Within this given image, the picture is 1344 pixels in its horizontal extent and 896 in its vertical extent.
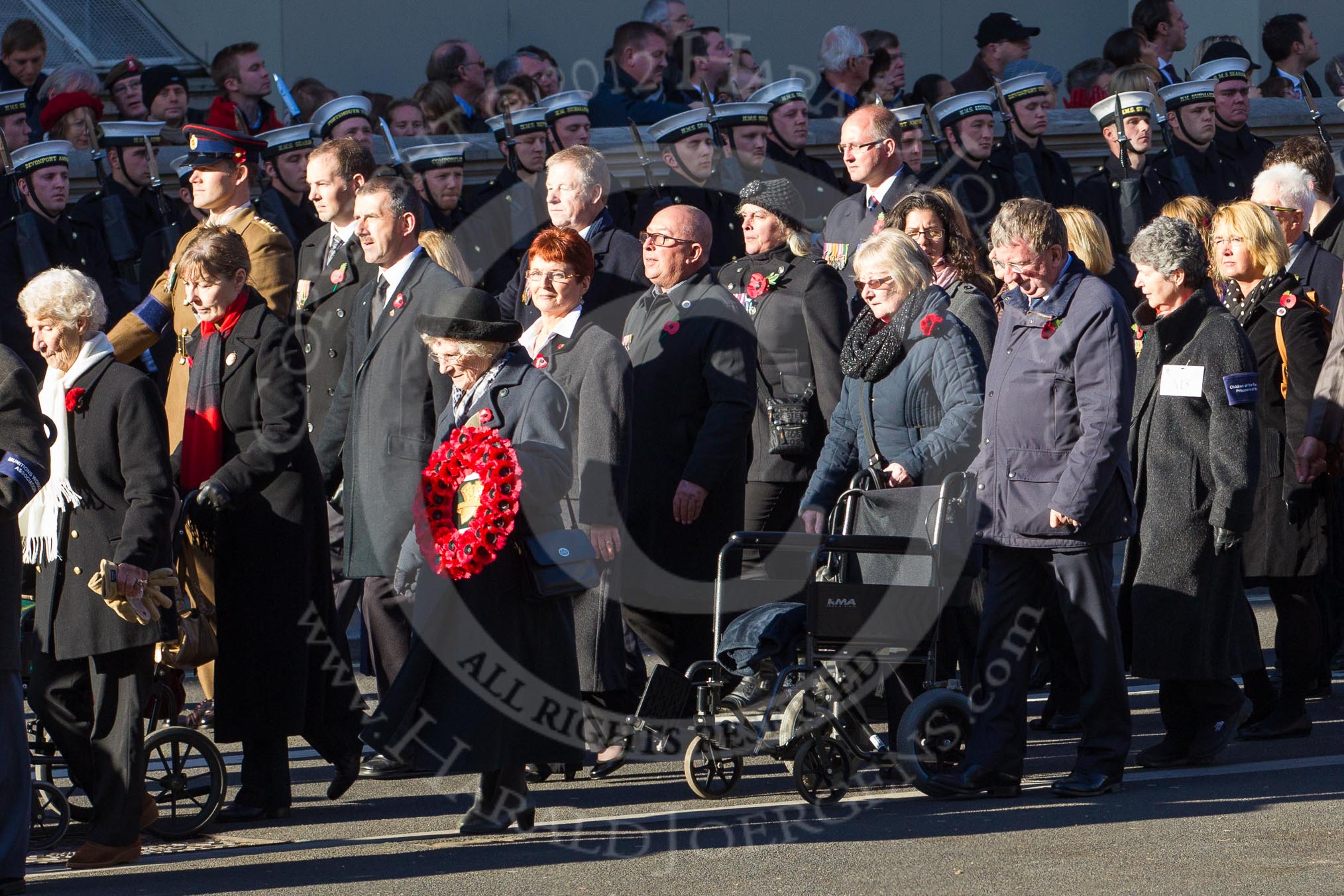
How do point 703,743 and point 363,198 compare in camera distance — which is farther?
point 363,198

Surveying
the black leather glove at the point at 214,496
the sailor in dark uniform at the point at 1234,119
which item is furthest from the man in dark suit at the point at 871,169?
the sailor in dark uniform at the point at 1234,119

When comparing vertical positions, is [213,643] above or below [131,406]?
below

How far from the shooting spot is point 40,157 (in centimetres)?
1121

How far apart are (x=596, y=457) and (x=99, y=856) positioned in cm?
222

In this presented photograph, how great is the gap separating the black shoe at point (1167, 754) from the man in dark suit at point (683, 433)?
158 centimetres

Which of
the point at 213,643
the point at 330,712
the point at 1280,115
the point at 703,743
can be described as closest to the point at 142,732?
the point at 213,643

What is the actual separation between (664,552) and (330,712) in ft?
4.65

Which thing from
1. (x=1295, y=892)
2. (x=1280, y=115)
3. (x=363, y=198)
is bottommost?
(x=1295, y=892)

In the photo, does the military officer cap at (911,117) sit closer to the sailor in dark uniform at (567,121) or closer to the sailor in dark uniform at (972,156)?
the sailor in dark uniform at (972,156)

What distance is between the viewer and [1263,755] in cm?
781

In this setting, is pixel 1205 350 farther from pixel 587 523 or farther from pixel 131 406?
pixel 131 406

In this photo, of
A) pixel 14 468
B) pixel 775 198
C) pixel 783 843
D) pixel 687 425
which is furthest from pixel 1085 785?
pixel 14 468

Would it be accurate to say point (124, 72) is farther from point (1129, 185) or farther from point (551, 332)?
point (551, 332)

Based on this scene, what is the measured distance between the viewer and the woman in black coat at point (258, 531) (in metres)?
7.17
